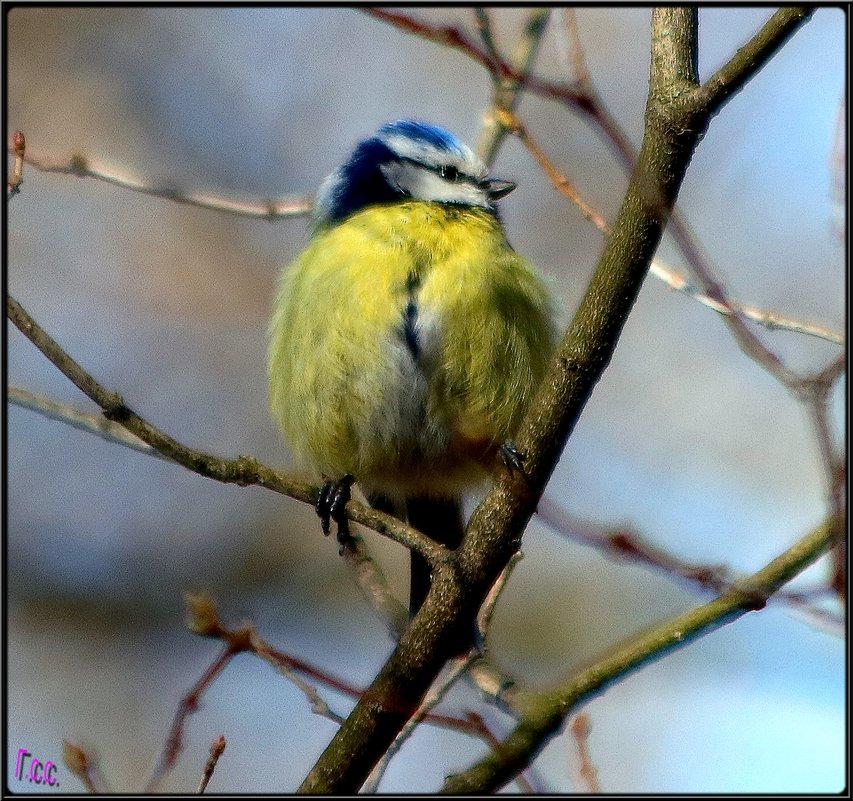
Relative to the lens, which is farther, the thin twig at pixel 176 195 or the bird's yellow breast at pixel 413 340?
the thin twig at pixel 176 195

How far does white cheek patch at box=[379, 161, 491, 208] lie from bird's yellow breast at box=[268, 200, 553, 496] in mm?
94

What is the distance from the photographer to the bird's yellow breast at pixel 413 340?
118 inches

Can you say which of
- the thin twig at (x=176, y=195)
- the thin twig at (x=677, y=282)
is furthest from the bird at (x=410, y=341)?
the thin twig at (x=677, y=282)

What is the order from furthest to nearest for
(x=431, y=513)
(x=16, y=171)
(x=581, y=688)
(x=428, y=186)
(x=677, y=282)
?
(x=431, y=513)
(x=428, y=186)
(x=677, y=282)
(x=16, y=171)
(x=581, y=688)

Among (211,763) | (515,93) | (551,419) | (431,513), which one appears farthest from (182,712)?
(515,93)

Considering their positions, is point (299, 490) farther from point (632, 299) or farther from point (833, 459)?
point (833, 459)

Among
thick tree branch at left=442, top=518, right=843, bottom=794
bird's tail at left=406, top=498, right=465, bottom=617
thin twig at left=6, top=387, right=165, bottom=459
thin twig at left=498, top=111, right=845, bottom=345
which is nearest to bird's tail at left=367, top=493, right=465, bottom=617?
bird's tail at left=406, top=498, right=465, bottom=617

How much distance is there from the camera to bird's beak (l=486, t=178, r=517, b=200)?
3484 mm

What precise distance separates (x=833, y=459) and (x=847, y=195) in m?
1.28

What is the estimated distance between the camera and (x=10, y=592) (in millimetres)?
5258

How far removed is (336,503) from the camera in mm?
3234

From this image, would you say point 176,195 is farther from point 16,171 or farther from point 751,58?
point 751,58

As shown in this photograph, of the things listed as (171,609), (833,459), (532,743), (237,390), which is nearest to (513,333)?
(532,743)

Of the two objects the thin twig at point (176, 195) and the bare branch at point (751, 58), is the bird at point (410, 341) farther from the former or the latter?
the bare branch at point (751, 58)
